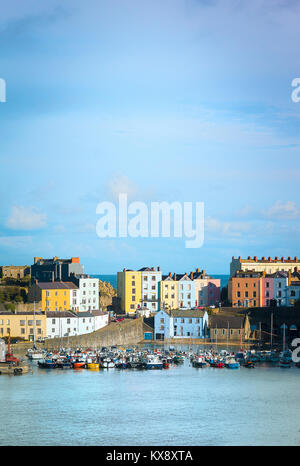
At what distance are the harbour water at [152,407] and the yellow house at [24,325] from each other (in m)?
4.80

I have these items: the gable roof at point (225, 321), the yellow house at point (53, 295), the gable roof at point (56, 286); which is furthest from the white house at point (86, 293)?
the gable roof at point (225, 321)

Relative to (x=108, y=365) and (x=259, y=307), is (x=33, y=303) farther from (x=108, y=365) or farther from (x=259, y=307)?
(x=259, y=307)

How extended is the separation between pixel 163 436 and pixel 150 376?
Answer: 1354 cm

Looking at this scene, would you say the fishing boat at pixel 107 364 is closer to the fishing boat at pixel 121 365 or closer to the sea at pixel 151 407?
the fishing boat at pixel 121 365

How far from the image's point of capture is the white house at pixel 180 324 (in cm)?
5466

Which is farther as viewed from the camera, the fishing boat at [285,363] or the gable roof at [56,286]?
the gable roof at [56,286]

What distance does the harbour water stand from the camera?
28812 millimetres

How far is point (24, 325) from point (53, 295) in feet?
17.0

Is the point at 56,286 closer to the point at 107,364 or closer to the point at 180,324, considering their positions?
the point at 180,324

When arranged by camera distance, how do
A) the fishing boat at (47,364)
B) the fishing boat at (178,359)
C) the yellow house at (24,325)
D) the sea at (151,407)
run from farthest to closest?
1. the yellow house at (24,325)
2. the fishing boat at (178,359)
3. the fishing boat at (47,364)
4. the sea at (151,407)

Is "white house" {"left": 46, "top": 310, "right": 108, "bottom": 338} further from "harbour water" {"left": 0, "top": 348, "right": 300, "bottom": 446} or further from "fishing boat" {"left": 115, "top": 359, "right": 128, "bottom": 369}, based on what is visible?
"fishing boat" {"left": 115, "top": 359, "right": 128, "bottom": 369}

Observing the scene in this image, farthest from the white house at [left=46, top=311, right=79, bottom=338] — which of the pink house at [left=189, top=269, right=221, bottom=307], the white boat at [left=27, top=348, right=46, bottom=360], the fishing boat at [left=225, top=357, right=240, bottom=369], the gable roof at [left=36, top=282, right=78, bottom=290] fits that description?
the pink house at [left=189, top=269, right=221, bottom=307]

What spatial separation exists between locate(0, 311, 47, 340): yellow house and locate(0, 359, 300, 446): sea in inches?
189
